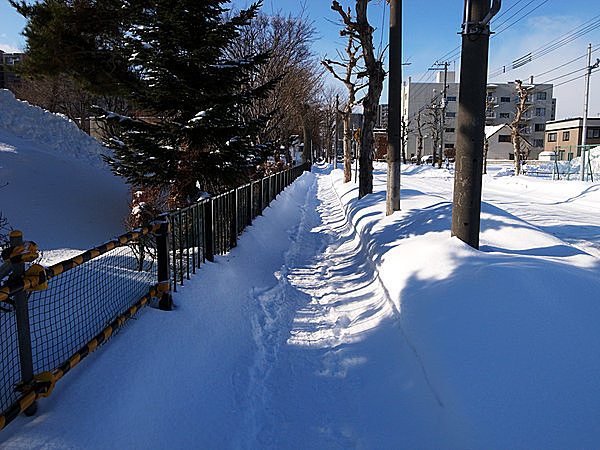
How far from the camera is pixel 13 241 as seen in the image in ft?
8.16

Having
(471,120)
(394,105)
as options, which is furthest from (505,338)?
(394,105)

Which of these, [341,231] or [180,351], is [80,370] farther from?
[341,231]

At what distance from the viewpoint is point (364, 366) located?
13.2 feet

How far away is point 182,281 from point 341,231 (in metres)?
7.16

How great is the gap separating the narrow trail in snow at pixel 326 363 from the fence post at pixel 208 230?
935mm

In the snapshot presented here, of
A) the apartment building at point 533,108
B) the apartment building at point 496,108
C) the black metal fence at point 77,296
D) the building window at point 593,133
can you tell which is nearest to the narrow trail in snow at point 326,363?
the black metal fence at point 77,296

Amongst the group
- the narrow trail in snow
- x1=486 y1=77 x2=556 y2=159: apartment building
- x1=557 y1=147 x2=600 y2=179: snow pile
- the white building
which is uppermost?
x1=486 y1=77 x2=556 y2=159: apartment building

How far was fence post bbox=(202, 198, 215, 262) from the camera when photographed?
6.17 meters

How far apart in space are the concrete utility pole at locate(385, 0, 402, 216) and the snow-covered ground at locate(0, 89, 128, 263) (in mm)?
6711

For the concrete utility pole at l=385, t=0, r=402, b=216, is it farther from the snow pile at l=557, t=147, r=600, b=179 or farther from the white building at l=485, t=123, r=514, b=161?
the white building at l=485, t=123, r=514, b=161

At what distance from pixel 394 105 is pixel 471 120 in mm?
5462

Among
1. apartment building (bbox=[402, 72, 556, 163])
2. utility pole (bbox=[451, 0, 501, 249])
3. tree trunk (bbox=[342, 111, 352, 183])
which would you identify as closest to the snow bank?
utility pole (bbox=[451, 0, 501, 249])

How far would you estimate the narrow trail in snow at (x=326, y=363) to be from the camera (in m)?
3.16

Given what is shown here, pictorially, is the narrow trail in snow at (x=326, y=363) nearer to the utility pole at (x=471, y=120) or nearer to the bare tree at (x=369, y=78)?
the utility pole at (x=471, y=120)
